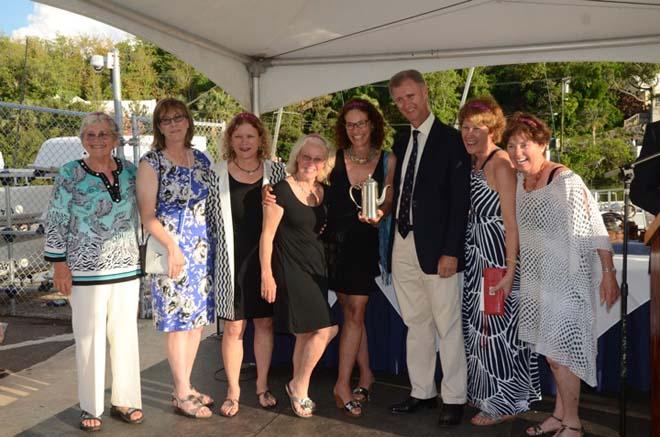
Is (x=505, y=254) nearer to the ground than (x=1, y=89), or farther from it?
nearer to the ground

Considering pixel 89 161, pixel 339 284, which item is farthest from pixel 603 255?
pixel 89 161

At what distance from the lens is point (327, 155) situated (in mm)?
3309

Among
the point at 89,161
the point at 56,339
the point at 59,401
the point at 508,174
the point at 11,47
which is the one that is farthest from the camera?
the point at 11,47

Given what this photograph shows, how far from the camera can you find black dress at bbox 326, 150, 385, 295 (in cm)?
336

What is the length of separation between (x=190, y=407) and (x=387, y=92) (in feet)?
111

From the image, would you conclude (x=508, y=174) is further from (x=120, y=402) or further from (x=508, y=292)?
(x=120, y=402)

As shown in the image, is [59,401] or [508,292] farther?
[59,401]

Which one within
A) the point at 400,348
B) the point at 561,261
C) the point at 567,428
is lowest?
the point at 567,428

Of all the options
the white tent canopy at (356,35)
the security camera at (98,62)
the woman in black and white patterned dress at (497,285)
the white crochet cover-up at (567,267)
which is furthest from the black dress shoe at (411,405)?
the security camera at (98,62)

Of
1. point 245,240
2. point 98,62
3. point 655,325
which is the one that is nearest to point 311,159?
point 245,240

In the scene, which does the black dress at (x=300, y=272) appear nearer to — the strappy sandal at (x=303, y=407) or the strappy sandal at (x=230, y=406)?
the strappy sandal at (x=303, y=407)

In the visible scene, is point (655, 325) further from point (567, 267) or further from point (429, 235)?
point (429, 235)

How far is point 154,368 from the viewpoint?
4.51 meters

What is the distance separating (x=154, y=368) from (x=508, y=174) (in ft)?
9.43
